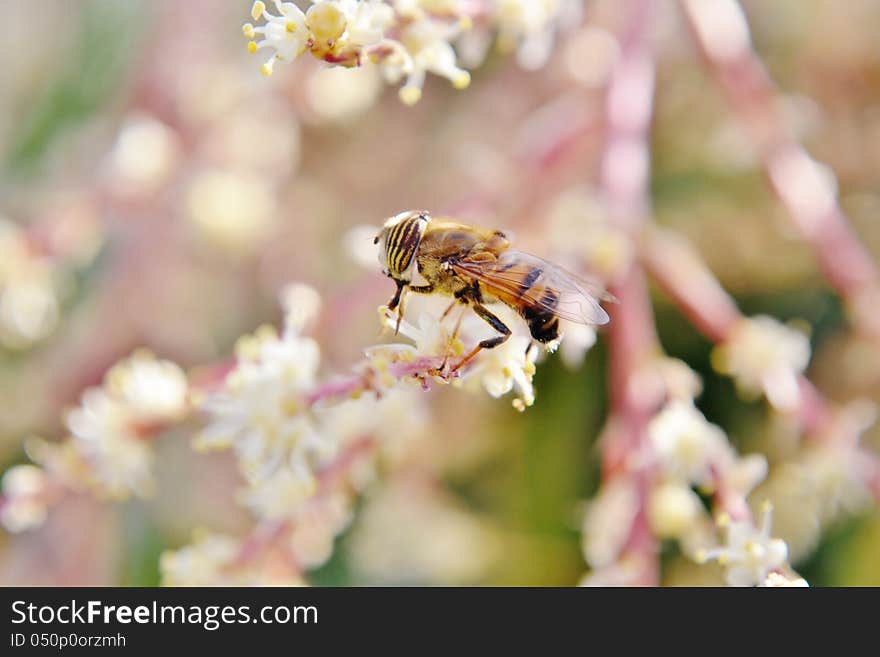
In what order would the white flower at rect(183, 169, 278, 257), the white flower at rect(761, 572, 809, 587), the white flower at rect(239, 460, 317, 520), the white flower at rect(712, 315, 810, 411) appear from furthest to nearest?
1. the white flower at rect(183, 169, 278, 257)
2. the white flower at rect(712, 315, 810, 411)
3. the white flower at rect(239, 460, 317, 520)
4. the white flower at rect(761, 572, 809, 587)

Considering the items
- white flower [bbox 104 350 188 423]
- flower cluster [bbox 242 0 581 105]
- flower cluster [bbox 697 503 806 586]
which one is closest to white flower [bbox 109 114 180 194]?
white flower [bbox 104 350 188 423]

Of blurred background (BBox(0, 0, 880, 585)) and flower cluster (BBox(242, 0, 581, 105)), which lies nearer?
flower cluster (BBox(242, 0, 581, 105))

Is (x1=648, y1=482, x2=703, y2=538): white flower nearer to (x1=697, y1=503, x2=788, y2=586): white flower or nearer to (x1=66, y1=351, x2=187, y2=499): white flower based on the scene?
(x1=697, y1=503, x2=788, y2=586): white flower

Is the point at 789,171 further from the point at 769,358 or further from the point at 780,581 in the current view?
the point at 780,581

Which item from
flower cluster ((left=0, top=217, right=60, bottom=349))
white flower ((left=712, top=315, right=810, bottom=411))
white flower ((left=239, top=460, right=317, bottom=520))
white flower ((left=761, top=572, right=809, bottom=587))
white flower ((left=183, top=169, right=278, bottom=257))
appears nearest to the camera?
white flower ((left=761, top=572, right=809, bottom=587))

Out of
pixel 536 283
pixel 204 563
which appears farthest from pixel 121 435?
pixel 536 283
